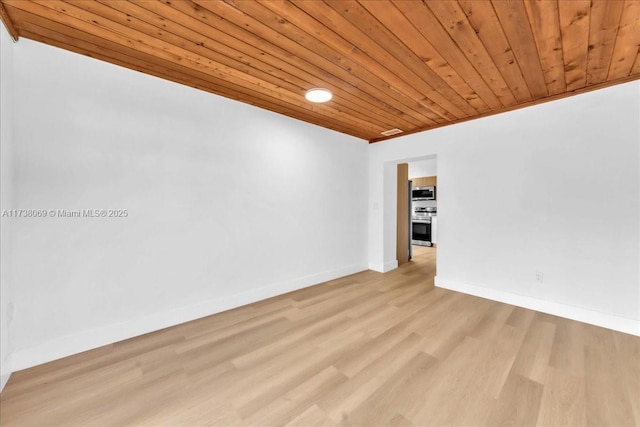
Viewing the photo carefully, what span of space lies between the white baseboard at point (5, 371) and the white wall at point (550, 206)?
176 inches

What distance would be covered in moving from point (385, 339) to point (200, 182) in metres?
2.50

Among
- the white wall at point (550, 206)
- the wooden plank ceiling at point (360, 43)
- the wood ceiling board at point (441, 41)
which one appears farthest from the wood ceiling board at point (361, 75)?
the white wall at point (550, 206)

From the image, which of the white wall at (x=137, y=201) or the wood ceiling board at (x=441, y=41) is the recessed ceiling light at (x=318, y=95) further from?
the wood ceiling board at (x=441, y=41)

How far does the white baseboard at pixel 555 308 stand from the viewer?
2.41 m

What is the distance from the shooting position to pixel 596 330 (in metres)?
2.44

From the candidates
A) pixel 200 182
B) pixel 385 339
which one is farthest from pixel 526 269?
pixel 200 182

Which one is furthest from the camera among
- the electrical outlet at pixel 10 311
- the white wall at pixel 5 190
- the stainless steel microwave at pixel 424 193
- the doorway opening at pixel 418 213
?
the stainless steel microwave at pixel 424 193

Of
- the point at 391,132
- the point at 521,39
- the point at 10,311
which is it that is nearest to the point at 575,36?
the point at 521,39

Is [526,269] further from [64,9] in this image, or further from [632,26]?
[64,9]

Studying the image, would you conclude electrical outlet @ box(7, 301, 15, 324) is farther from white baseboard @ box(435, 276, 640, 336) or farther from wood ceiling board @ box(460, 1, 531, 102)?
white baseboard @ box(435, 276, 640, 336)

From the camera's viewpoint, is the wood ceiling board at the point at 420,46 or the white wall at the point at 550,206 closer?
the wood ceiling board at the point at 420,46

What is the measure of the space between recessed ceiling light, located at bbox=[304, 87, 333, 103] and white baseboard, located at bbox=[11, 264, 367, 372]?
2.43 meters

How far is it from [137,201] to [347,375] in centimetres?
240

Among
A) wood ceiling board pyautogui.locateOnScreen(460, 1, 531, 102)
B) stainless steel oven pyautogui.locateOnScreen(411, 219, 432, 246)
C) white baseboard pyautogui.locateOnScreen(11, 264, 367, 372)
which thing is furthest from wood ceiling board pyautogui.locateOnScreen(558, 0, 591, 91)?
stainless steel oven pyautogui.locateOnScreen(411, 219, 432, 246)
